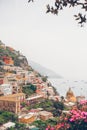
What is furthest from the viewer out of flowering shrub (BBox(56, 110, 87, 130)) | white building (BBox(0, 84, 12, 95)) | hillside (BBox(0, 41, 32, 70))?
hillside (BBox(0, 41, 32, 70))

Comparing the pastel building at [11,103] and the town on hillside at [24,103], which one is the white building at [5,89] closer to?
the town on hillside at [24,103]

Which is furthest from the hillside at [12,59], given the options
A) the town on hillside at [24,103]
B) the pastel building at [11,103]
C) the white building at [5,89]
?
the pastel building at [11,103]

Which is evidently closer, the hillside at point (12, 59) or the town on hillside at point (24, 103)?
the town on hillside at point (24, 103)

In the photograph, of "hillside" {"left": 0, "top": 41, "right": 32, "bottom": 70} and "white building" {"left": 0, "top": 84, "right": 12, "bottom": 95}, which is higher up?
"hillside" {"left": 0, "top": 41, "right": 32, "bottom": 70}

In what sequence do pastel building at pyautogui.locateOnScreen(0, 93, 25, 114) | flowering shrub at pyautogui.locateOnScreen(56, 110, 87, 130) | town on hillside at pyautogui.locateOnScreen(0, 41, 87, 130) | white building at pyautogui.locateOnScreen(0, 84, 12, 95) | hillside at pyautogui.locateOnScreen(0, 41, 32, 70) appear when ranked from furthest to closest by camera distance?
hillside at pyautogui.locateOnScreen(0, 41, 32, 70) < white building at pyautogui.locateOnScreen(0, 84, 12, 95) < pastel building at pyautogui.locateOnScreen(0, 93, 25, 114) < town on hillside at pyautogui.locateOnScreen(0, 41, 87, 130) < flowering shrub at pyautogui.locateOnScreen(56, 110, 87, 130)

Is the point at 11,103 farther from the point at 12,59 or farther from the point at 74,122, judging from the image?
the point at 74,122

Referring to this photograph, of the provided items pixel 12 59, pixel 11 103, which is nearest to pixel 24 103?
pixel 11 103

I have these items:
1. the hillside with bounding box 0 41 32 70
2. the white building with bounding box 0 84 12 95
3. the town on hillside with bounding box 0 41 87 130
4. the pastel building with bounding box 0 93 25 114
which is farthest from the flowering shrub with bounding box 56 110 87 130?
the hillside with bounding box 0 41 32 70

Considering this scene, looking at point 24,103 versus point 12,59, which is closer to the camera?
point 24,103

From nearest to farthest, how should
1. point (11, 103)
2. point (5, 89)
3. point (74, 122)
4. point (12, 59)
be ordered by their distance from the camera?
point (74, 122), point (11, 103), point (5, 89), point (12, 59)

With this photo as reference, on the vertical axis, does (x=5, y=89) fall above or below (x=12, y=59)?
below

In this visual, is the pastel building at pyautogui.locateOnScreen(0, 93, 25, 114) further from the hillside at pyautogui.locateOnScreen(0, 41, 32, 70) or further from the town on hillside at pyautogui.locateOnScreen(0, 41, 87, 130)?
the hillside at pyautogui.locateOnScreen(0, 41, 32, 70)

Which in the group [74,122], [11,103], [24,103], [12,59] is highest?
[12,59]
